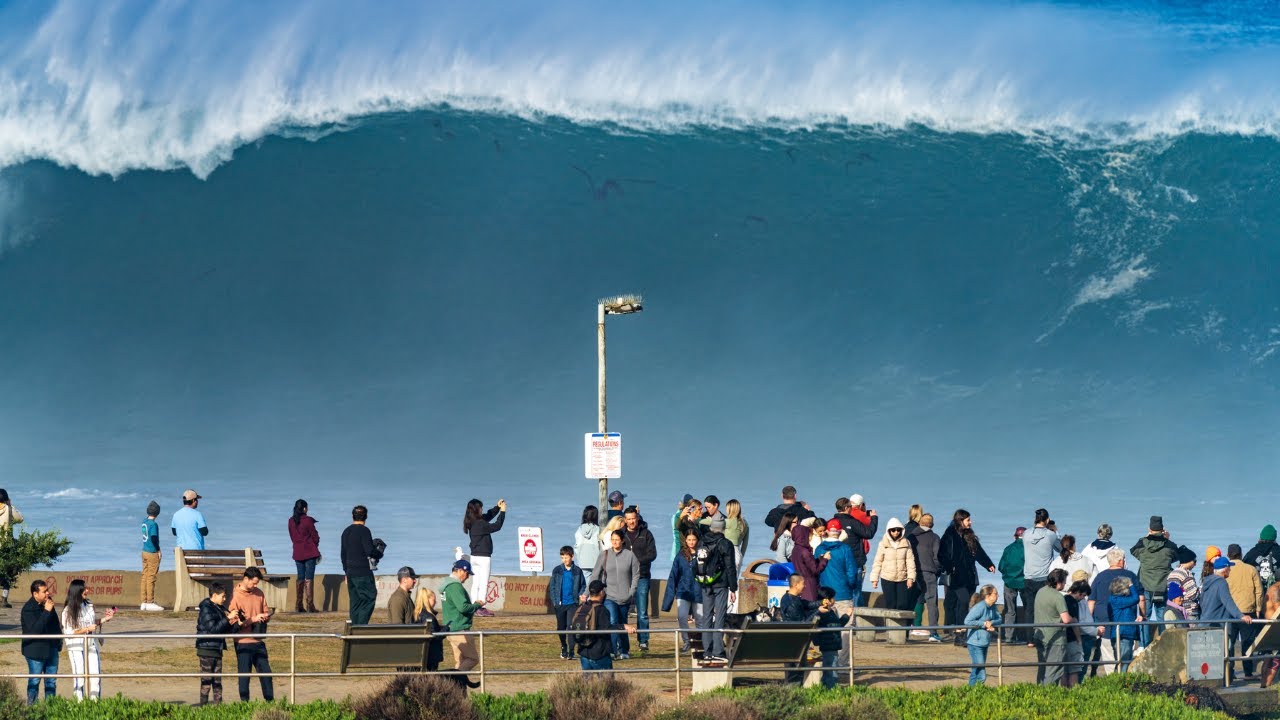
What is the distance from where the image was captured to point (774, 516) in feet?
63.6

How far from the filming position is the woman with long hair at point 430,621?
45.6ft

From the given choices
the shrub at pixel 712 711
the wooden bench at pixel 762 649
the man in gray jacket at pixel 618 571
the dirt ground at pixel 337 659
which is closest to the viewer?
the shrub at pixel 712 711

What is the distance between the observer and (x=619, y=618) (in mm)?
16594

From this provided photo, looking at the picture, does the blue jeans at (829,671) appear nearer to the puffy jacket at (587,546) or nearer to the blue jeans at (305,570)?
the puffy jacket at (587,546)

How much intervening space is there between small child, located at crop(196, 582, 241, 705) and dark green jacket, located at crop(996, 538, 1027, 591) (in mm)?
8809

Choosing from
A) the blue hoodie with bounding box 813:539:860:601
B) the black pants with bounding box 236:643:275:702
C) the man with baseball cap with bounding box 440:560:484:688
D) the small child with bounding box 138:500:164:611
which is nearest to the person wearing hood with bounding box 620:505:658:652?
the blue hoodie with bounding box 813:539:860:601

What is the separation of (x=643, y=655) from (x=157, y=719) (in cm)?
555

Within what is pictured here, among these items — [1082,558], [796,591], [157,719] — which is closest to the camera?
[157,719]

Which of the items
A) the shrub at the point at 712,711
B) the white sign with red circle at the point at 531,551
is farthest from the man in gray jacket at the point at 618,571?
the white sign with red circle at the point at 531,551

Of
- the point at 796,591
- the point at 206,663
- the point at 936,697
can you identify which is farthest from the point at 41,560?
the point at 936,697

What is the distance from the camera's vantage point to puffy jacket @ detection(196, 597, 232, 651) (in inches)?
542

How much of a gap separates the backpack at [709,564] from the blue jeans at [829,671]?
1.19 meters

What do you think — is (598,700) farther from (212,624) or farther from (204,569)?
(204,569)

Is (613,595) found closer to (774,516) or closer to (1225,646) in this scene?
(774,516)
